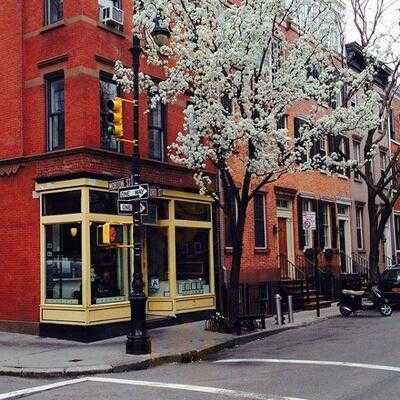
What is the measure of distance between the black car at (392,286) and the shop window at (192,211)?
6835 millimetres

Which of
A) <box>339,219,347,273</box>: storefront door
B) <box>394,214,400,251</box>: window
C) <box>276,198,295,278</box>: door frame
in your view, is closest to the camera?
<box>276,198,295,278</box>: door frame

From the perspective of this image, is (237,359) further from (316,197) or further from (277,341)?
(316,197)

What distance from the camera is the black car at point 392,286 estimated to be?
69.9 ft

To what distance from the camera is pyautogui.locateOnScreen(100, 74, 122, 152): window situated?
15.8 meters

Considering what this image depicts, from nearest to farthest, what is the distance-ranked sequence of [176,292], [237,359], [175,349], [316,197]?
1. [237,359]
2. [175,349]
3. [176,292]
4. [316,197]

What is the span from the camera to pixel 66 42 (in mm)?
15609

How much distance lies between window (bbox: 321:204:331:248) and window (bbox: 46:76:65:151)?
1399 cm

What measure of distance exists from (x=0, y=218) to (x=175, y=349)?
20.8ft

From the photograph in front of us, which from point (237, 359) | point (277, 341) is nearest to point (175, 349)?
point (237, 359)

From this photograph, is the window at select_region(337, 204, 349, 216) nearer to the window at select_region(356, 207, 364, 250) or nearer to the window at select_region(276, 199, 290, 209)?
the window at select_region(356, 207, 364, 250)

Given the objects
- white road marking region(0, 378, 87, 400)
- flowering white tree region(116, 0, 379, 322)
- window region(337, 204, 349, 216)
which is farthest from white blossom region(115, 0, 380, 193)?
window region(337, 204, 349, 216)

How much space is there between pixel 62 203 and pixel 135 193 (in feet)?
10.1

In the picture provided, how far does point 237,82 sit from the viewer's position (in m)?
14.9

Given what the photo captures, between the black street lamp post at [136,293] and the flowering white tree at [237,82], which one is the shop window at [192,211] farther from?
the black street lamp post at [136,293]
